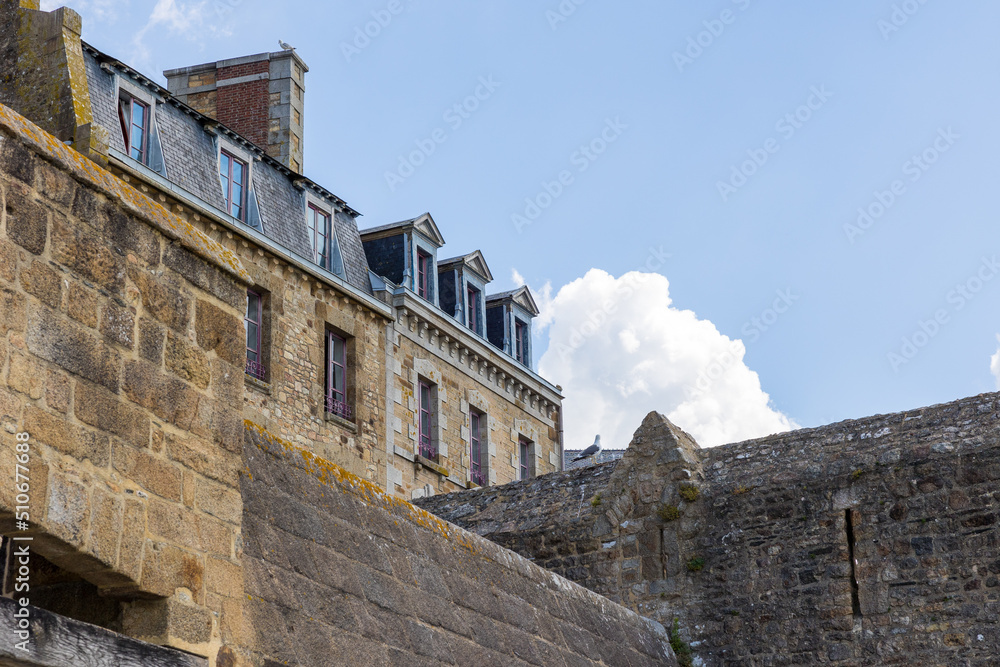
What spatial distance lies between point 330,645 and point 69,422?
5.91ft

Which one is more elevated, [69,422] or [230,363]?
[230,363]

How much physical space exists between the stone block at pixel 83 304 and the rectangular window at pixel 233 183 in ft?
44.2

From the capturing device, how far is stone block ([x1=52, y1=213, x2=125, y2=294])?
11.7ft

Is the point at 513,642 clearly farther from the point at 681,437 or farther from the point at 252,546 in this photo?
the point at 681,437

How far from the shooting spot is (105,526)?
352 centimetres

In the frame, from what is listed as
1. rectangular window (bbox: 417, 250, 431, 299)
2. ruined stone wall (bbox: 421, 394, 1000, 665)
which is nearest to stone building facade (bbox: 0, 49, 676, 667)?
ruined stone wall (bbox: 421, 394, 1000, 665)

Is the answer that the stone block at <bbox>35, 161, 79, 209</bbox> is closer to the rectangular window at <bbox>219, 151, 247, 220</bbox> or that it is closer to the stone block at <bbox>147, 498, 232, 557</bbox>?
the stone block at <bbox>147, 498, 232, 557</bbox>

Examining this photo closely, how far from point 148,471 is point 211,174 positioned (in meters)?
13.5

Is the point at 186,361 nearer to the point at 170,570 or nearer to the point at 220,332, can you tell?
the point at 220,332

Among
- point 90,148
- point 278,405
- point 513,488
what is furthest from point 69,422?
point 278,405

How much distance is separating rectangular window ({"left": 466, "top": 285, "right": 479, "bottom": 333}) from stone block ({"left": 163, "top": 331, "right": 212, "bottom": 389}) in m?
17.7

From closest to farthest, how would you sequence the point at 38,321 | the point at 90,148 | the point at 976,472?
the point at 38,321 → the point at 90,148 → the point at 976,472

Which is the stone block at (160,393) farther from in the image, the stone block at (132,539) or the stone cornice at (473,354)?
the stone cornice at (473,354)

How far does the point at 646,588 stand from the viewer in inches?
366
